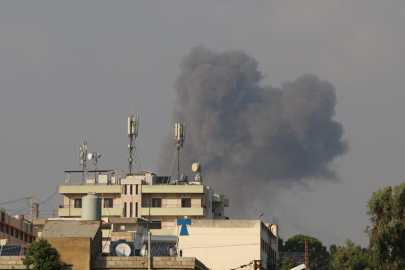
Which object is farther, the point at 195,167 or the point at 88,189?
the point at 195,167

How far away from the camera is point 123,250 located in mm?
60750

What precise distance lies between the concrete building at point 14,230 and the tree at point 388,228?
119 ft

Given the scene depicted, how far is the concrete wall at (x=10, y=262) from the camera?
179 ft

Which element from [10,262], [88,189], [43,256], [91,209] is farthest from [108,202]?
[43,256]

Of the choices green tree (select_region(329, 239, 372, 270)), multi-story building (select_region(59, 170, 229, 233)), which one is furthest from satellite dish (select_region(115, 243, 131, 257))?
multi-story building (select_region(59, 170, 229, 233))

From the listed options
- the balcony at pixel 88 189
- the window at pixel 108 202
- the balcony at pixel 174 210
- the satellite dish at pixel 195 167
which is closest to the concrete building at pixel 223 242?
the balcony at pixel 174 210

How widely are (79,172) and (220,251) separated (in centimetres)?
6563

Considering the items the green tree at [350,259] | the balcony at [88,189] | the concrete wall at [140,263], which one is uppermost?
the balcony at [88,189]

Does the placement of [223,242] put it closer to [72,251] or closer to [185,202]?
[185,202]

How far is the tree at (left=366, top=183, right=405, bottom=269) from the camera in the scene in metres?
83.7

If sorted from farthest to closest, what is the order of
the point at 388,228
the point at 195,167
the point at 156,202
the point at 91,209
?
the point at 195,167 < the point at 156,202 < the point at 388,228 < the point at 91,209

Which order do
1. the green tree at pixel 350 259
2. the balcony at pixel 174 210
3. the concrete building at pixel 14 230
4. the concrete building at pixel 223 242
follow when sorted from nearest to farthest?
the concrete building at pixel 14 230
the concrete building at pixel 223 242
the green tree at pixel 350 259
the balcony at pixel 174 210

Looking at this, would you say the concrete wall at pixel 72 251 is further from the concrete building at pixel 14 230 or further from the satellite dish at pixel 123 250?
the concrete building at pixel 14 230

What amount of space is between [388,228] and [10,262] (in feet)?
129
